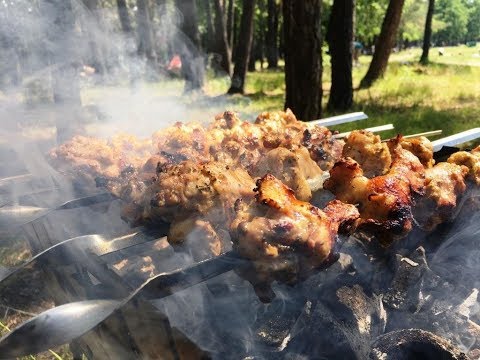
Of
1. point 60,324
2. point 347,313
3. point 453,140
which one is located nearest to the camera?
point 60,324

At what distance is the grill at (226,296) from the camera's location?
1894 millimetres

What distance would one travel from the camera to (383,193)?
7.91 ft

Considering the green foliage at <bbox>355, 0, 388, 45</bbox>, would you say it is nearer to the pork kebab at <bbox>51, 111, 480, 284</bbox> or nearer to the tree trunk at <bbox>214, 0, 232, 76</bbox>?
the tree trunk at <bbox>214, 0, 232, 76</bbox>

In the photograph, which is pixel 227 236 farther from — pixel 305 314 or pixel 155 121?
pixel 155 121

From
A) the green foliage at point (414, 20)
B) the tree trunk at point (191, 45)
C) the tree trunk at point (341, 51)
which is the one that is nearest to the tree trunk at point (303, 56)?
the tree trunk at point (341, 51)

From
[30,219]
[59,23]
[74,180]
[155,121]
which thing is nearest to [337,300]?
[30,219]

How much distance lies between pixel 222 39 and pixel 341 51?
9218 mm

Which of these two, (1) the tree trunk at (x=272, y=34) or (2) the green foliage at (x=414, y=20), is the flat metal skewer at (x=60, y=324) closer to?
(1) the tree trunk at (x=272, y=34)

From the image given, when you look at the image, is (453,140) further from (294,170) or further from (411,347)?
(411,347)

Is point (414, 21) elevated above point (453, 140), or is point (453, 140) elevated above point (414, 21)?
point (414, 21)

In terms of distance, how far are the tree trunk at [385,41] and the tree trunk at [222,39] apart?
22.4ft

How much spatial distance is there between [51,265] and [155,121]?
4.18 metres

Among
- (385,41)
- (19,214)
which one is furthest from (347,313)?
(385,41)

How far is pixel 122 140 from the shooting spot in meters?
3.39
